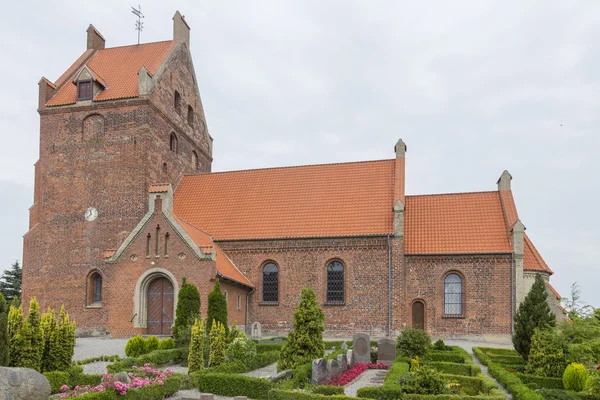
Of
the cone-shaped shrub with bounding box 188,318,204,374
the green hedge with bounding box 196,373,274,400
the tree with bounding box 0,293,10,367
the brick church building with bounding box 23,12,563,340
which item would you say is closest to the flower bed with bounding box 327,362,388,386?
the green hedge with bounding box 196,373,274,400

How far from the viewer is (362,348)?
69.6ft

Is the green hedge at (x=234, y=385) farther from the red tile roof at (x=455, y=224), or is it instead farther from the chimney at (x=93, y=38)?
the chimney at (x=93, y=38)

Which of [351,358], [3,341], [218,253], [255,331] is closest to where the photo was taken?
[3,341]

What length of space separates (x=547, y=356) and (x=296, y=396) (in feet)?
30.8

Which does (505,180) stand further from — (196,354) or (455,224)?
(196,354)

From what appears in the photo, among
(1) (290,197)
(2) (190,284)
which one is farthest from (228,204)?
(2) (190,284)

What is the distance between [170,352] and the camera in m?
20.3

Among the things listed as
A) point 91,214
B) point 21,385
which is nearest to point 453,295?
point 91,214

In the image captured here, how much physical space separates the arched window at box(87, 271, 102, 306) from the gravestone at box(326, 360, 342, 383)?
56.1 feet

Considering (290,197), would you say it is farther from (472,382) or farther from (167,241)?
(472,382)

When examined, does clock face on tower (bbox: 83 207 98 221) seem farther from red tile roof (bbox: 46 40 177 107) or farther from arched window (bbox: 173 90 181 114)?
arched window (bbox: 173 90 181 114)

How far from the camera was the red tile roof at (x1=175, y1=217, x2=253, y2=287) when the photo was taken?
2675cm

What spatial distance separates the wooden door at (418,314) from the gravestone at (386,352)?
7.28 meters

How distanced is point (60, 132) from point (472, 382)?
2564 cm
